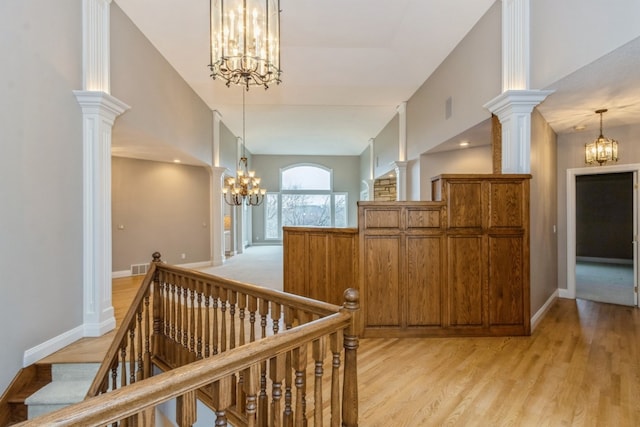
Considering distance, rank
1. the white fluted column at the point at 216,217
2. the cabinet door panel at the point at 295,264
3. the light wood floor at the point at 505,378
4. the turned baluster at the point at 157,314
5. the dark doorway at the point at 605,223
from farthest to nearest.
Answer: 1. the dark doorway at the point at 605,223
2. the white fluted column at the point at 216,217
3. the cabinet door panel at the point at 295,264
4. the turned baluster at the point at 157,314
5. the light wood floor at the point at 505,378

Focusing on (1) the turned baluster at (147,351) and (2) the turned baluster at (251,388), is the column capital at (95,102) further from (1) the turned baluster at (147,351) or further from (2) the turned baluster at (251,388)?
(2) the turned baluster at (251,388)

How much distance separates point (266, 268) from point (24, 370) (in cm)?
525

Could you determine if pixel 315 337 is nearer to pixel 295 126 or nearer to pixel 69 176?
pixel 69 176

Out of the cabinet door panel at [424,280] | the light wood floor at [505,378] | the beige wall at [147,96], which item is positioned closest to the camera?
the light wood floor at [505,378]

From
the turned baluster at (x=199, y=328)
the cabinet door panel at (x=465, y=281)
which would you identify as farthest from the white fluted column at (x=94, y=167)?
the cabinet door panel at (x=465, y=281)

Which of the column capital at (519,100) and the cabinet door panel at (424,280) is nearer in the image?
the column capital at (519,100)

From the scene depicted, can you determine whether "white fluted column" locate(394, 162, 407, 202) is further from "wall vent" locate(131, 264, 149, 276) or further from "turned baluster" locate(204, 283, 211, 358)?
"wall vent" locate(131, 264, 149, 276)

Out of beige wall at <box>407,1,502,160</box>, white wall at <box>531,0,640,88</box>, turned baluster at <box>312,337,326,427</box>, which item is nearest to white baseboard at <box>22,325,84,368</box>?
turned baluster at <box>312,337,326,427</box>

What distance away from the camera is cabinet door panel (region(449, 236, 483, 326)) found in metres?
3.54

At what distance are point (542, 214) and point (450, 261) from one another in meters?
1.70

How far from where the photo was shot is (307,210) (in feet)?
46.6

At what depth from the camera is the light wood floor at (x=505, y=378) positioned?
2178 mm

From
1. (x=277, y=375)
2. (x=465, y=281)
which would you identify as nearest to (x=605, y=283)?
(x=465, y=281)

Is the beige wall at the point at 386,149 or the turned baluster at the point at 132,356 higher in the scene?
the beige wall at the point at 386,149
